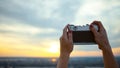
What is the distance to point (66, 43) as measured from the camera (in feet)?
6.50

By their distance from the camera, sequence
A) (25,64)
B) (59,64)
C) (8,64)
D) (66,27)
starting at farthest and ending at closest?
1. (25,64)
2. (8,64)
3. (66,27)
4. (59,64)

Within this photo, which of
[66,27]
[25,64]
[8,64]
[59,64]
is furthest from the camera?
[25,64]

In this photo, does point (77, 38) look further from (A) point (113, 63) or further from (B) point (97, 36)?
(A) point (113, 63)

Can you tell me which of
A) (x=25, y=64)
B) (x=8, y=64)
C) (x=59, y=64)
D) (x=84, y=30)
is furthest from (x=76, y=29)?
(x=25, y=64)

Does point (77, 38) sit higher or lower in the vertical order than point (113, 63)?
higher

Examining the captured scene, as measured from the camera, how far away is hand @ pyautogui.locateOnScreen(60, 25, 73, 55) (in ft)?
6.49

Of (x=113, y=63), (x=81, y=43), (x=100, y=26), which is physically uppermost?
(x=100, y=26)

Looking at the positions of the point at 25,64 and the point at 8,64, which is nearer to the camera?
the point at 8,64

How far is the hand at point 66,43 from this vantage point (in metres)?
1.98

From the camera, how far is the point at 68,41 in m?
1.98

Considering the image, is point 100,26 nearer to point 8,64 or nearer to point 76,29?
point 76,29

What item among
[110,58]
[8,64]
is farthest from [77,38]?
[8,64]

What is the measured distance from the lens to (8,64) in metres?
18.2

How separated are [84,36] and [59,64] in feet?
1.34
